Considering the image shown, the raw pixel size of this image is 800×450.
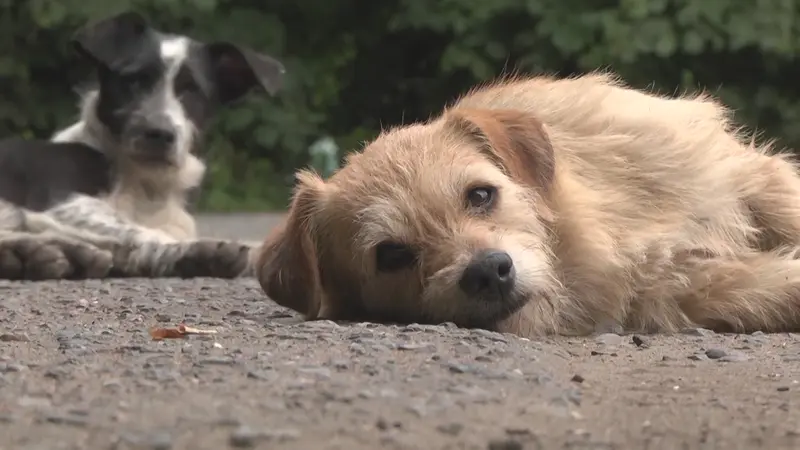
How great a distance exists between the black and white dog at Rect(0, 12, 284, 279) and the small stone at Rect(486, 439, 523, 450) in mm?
3787

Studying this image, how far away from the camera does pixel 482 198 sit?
3.00m

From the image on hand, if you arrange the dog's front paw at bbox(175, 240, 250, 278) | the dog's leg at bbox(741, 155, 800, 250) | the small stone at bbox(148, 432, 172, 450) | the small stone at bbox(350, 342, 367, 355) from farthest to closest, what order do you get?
the dog's front paw at bbox(175, 240, 250, 278)
the dog's leg at bbox(741, 155, 800, 250)
the small stone at bbox(350, 342, 367, 355)
the small stone at bbox(148, 432, 172, 450)

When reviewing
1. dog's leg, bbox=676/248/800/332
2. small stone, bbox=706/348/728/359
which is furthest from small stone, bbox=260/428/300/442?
dog's leg, bbox=676/248/800/332

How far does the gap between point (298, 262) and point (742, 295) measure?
116 centimetres

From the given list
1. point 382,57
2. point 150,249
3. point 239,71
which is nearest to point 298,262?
point 150,249

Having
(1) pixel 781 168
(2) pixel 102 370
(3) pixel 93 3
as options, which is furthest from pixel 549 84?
(3) pixel 93 3

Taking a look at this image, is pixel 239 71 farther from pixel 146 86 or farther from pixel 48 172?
pixel 48 172

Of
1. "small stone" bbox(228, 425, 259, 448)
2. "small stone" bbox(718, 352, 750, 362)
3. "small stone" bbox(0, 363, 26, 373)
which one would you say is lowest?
"small stone" bbox(228, 425, 259, 448)

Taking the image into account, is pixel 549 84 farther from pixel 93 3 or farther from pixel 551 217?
pixel 93 3

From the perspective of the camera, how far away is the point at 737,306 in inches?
122

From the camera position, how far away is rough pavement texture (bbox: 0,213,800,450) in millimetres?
1769

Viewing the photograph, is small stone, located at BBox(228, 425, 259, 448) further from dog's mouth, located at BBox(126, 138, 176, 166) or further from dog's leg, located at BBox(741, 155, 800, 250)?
dog's mouth, located at BBox(126, 138, 176, 166)

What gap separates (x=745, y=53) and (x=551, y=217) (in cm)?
529

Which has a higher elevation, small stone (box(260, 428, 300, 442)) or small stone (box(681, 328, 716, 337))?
small stone (box(681, 328, 716, 337))
